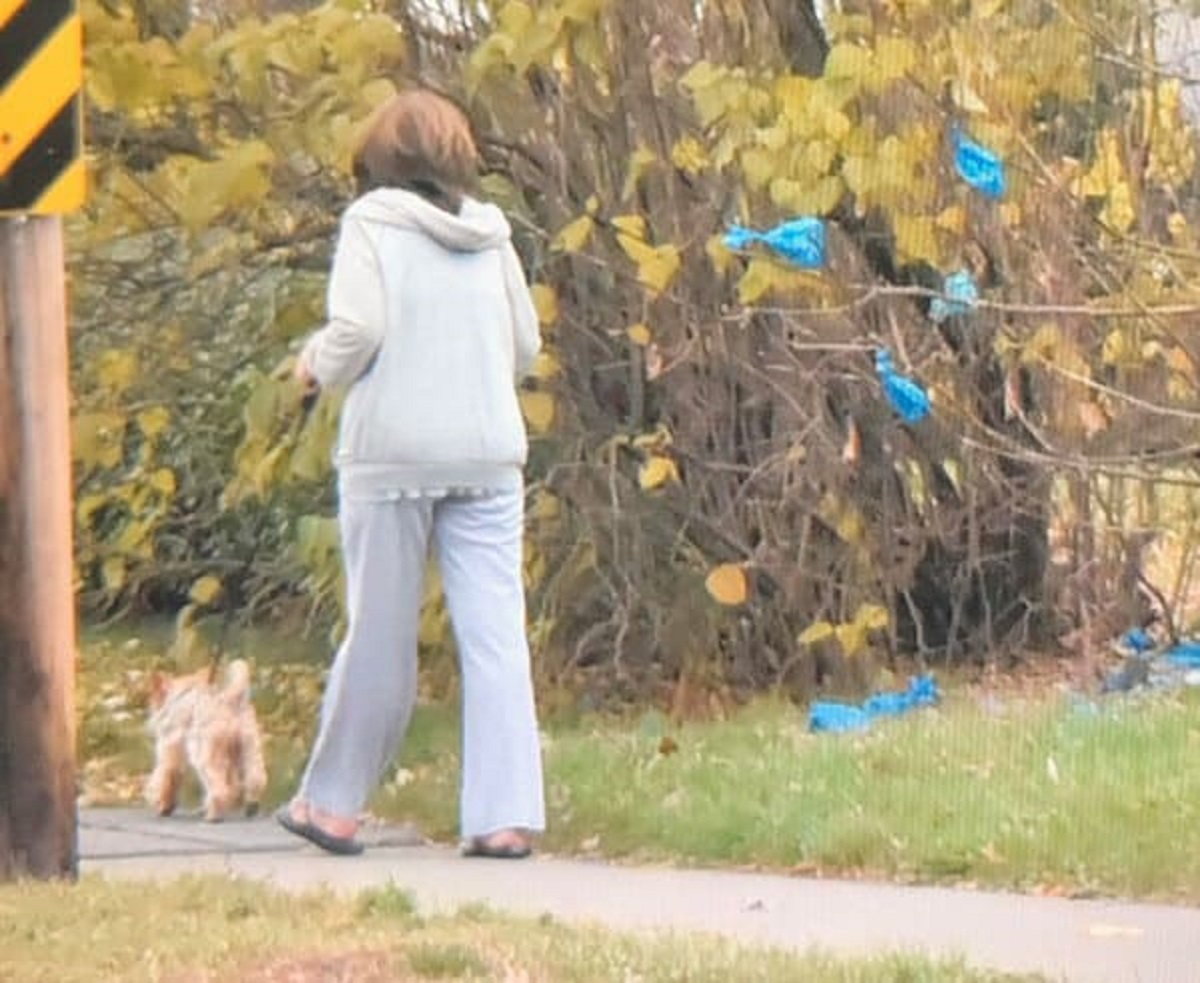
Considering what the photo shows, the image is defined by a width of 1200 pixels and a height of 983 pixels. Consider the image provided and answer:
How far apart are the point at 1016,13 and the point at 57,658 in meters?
4.02

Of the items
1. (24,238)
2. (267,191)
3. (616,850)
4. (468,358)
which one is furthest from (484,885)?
(267,191)

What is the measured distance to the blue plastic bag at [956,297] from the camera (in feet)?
33.3

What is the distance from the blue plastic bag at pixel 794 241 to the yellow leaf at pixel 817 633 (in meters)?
1.33

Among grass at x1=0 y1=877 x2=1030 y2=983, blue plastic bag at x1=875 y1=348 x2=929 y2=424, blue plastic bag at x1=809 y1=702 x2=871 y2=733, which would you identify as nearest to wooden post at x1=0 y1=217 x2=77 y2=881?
grass at x1=0 y1=877 x2=1030 y2=983

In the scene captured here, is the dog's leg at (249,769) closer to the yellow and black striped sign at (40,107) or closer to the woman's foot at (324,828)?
the woman's foot at (324,828)

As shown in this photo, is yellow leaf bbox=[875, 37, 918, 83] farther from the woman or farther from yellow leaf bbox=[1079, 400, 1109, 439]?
the woman

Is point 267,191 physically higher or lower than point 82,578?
higher

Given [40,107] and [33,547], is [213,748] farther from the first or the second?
[40,107]

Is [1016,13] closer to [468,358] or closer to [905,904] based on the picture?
[468,358]

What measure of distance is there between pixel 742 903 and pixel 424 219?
200cm

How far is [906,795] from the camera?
8.48m

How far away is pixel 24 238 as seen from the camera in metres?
7.49

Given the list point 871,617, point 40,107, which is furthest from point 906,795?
point 40,107

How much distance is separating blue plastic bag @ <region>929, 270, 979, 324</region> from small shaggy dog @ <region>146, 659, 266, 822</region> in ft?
8.50
